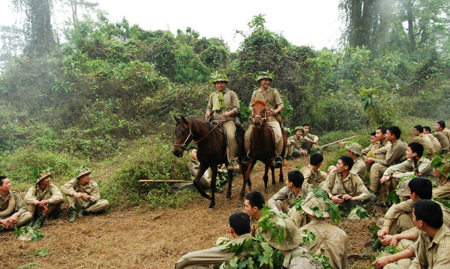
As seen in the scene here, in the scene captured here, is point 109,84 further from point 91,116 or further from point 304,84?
point 304,84

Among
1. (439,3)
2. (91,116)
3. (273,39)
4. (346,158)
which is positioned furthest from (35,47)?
(439,3)

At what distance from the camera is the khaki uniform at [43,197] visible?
23.3 ft

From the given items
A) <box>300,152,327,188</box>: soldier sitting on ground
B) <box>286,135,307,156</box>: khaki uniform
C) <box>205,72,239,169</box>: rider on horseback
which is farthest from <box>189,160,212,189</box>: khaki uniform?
<box>286,135,307,156</box>: khaki uniform

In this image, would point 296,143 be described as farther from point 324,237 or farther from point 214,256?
point 214,256

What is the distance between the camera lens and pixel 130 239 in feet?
20.9

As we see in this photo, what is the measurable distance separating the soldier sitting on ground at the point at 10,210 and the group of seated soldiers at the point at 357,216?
16.1 feet

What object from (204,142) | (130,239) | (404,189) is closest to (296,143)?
(204,142)

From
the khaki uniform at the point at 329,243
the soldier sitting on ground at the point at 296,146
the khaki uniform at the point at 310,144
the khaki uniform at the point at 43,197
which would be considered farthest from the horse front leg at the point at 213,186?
the khaki uniform at the point at 310,144

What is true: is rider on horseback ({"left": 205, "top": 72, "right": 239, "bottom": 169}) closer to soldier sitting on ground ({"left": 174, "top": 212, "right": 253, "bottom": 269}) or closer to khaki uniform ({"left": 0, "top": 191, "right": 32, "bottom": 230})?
khaki uniform ({"left": 0, "top": 191, "right": 32, "bottom": 230})

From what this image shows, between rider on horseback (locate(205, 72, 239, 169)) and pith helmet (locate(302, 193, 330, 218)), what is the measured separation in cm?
436

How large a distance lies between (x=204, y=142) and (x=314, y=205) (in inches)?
169

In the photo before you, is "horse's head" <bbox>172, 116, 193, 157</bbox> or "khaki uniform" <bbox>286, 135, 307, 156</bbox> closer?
"horse's head" <bbox>172, 116, 193, 157</bbox>

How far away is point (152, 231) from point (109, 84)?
11.1 m

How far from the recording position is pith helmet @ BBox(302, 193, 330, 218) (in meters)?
3.84
